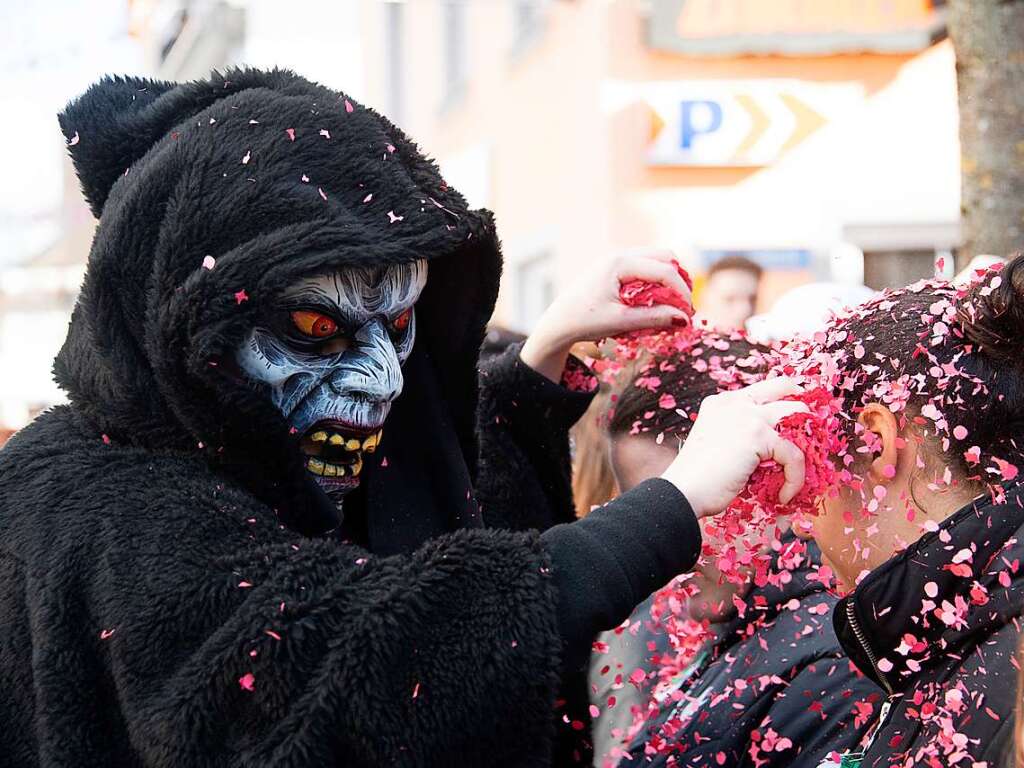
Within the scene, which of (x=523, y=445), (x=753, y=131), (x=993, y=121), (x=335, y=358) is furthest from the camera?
(x=753, y=131)

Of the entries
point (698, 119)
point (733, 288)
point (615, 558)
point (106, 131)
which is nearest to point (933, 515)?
point (615, 558)

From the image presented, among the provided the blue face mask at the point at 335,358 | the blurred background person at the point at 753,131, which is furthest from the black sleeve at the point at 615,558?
the blurred background person at the point at 753,131

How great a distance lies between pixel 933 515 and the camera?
204cm

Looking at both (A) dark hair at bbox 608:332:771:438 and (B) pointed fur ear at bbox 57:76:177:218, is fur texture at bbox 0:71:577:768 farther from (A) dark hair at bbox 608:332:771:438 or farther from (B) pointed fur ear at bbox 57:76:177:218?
(A) dark hair at bbox 608:332:771:438

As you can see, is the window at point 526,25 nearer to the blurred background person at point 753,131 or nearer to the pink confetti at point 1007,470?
the blurred background person at point 753,131

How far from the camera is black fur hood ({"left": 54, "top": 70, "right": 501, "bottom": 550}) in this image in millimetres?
1960

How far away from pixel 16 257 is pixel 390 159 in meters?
23.8

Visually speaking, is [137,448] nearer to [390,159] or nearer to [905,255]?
[390,159]

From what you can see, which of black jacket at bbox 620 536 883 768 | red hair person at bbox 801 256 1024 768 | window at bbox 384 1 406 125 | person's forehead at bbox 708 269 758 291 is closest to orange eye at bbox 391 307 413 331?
red hair person at bbox 801 256 1024 768

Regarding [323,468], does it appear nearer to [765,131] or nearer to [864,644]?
[864,644]

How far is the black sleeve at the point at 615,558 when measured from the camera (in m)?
1.87

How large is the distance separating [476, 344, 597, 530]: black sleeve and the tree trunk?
1.97 metres

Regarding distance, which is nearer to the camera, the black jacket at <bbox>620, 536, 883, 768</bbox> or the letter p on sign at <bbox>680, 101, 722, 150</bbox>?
the black jacket at <bbox>620, 536, 883, 768</bbox>

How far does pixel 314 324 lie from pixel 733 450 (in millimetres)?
629
